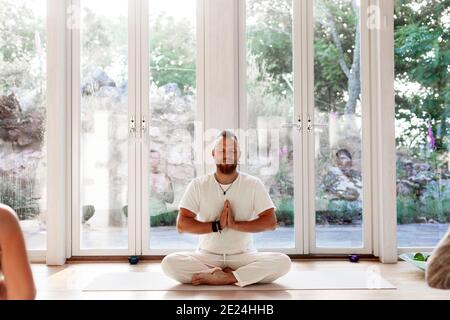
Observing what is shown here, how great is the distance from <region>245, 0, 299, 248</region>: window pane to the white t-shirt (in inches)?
28.4

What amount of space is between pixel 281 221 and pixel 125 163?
1.17 m

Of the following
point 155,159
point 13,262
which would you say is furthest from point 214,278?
point 13,262

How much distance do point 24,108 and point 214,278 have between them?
1.29 m

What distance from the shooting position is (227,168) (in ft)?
7.21

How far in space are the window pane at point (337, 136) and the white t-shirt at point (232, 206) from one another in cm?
91

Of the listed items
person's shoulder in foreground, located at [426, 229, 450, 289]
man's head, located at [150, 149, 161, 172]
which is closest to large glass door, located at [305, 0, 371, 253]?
man's head, located at [150, 149, 161, 172]

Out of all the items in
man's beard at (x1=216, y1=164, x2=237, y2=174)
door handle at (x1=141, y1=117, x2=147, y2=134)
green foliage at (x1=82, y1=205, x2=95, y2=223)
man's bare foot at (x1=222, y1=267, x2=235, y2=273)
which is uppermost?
door handle at (x1=141, y1=117, x2=147, y2=134)

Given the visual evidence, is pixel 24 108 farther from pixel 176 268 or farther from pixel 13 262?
pixel 13 262

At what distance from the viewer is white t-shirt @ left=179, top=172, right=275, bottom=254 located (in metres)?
2.24

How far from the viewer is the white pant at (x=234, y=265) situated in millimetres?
2076

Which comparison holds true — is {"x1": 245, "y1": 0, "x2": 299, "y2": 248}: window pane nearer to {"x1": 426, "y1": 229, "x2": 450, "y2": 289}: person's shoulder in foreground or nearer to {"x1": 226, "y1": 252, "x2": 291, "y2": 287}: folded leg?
{"x1": 226, "y1": 252, "x2": 291, "y2": 287}: folded leg

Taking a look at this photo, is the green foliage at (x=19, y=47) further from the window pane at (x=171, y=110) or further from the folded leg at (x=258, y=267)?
the folded leg at (x=258, y=267)

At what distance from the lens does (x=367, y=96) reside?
2854 mm
